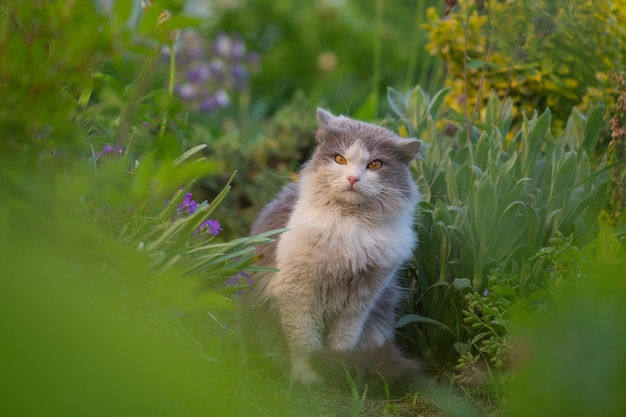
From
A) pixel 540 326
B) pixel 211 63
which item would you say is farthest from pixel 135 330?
pixel 211 63

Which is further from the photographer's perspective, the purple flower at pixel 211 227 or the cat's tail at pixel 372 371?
the purple flower at pixel 211 227

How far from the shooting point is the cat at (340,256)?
261cm

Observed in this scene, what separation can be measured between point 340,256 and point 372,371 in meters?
0.41

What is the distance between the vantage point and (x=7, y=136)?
5.07 feet

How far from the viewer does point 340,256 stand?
2602 millimetres

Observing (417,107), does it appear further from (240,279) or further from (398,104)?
(240,279)

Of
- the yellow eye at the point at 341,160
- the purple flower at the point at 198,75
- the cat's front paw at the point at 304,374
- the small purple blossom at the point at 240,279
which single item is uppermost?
the yellow eye at the point at 341,160

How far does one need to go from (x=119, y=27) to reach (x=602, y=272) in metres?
1.15

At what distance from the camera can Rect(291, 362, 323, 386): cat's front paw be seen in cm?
260

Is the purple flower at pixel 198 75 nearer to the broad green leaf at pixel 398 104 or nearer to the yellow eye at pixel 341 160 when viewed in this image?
the broad green leaf at pixel 398 104

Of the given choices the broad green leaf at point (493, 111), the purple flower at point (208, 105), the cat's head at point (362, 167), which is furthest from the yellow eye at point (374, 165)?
the purple flower at point (208, 105)

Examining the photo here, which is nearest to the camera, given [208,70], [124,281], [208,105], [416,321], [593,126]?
[124,281]

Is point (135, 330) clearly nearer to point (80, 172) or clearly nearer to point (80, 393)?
point (80, 393)

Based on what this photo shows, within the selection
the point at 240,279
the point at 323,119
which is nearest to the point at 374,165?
the point at 323,119
